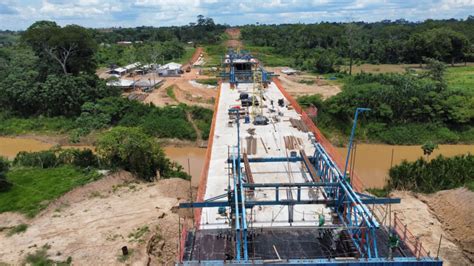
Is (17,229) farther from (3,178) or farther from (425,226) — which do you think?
(425,226)

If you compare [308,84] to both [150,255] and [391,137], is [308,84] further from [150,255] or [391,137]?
[150,255]

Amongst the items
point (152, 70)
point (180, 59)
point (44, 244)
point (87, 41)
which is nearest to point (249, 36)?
point (180, 59)

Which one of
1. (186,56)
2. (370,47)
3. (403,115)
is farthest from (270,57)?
(403,115)

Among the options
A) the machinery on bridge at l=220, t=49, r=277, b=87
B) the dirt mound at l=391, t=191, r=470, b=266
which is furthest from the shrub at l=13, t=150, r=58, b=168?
the dirt mound at l=391, t=191, r=470, b=266

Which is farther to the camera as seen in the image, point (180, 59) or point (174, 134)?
point (180, 59)

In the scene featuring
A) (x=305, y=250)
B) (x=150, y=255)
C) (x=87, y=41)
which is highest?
(x=87, y=41)

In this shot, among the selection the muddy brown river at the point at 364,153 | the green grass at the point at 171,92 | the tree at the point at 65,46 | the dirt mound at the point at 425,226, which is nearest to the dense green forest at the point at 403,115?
the muddy brown river at the point at 364,153

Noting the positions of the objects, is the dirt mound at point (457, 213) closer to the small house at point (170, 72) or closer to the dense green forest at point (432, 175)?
the dense green forest at point (432, 175)

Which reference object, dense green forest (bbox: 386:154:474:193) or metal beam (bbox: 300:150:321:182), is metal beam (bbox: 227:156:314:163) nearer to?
metal beam (bbox: 300:150:321:182)
